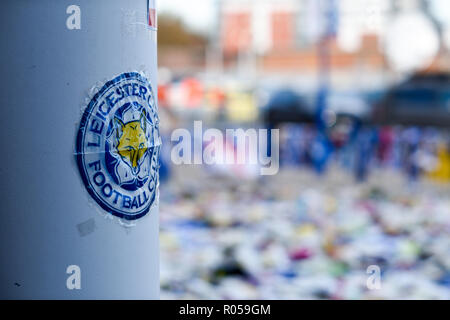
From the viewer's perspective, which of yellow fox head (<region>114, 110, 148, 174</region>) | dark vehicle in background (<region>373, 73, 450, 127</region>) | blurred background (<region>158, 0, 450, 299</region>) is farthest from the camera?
dark vehicle in background (<region>373, 73, 450, 127</region>)

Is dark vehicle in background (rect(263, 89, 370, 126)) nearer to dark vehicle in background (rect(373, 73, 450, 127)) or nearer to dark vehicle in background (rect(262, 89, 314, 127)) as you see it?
dark vehicle in background (rect(262, 89, 314, 127))

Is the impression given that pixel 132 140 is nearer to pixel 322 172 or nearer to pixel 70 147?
pixel 70 147

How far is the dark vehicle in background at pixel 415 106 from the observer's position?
2234 centimetres

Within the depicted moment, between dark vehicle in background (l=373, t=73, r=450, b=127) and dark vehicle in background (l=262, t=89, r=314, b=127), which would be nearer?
dark vehicle in background (l=262, t=89, r=314, b=127)

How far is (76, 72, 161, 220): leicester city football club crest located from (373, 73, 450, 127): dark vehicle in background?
21476 millimetres

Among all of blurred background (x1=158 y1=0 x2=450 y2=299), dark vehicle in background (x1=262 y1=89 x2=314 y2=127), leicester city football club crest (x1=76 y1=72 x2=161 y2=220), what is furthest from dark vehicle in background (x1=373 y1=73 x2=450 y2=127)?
leicester city football club crest (x1=76 y1=72 x2=161 y2=220)

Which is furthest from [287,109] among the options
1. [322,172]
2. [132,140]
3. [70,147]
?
[70,147]

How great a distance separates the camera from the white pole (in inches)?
64.6

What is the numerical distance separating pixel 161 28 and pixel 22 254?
2040 inches

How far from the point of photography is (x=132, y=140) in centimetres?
178

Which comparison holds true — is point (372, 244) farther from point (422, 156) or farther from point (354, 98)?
point (354, 98)

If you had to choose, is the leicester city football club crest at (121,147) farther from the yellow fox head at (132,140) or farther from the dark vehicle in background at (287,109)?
the dark vehicle in background at (287,109)

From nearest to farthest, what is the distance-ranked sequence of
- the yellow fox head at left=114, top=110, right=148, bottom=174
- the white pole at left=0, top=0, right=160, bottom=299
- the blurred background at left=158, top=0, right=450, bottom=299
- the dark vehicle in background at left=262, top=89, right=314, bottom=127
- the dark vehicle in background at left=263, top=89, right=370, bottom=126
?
the white pole at left=0, top=0, right=160, bottom=299 < the yellow fox head at left=114, top=110, right=148, bottom=174 < the blurred background at left=158, top=0, right=450, bottom=299 < the dark vehicle in background at left=263, top=89, right=370, bottom=126 < the dark vehicle in background at left=262, top=89, right=314, bottom=127

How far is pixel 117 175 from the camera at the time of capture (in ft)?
5.73
